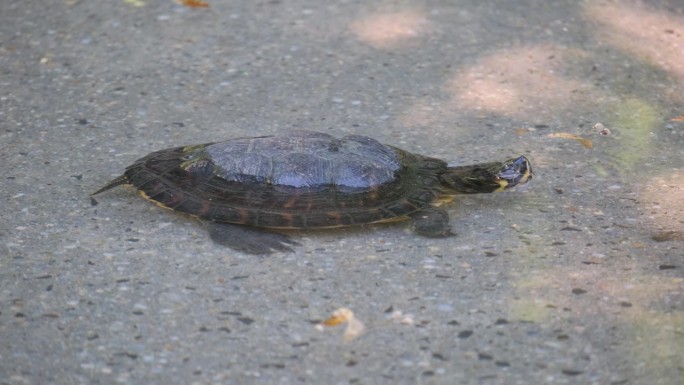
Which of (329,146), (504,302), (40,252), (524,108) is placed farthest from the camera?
(524,108)

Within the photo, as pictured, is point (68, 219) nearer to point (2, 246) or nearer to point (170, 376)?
point (2, 246)

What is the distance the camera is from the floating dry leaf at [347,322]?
2979 mm

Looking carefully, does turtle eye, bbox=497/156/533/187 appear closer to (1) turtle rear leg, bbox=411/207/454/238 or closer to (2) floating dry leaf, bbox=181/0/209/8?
(1) turtle rear leg, bbox=411/207/454/238

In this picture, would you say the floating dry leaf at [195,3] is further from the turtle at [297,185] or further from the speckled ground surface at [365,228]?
the turtle at [297,185]

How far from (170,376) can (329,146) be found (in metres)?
1.35

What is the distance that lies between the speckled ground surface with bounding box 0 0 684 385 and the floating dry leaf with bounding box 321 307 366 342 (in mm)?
30

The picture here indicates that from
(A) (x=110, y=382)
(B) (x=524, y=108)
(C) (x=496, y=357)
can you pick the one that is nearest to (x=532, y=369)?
(C) (x=496, y=357)

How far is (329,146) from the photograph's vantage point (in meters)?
3.76

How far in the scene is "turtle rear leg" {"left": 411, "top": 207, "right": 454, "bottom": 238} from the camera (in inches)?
143

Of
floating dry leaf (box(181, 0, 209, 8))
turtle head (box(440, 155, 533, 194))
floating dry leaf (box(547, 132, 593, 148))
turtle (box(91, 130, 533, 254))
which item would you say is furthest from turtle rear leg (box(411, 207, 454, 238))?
floating dry leaf (box(181, 0, 209, 8))

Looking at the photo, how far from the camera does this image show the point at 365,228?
3.68 m

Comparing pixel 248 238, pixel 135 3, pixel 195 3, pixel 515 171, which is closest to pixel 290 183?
pixel 248 238

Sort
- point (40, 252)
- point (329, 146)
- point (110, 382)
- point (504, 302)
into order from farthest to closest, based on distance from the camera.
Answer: point (329, 146), point (40, 252), point (504, 302), point (110, 382)

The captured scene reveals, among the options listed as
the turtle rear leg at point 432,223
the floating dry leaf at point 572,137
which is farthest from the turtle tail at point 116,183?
the floating dry leaf at point 572,137
